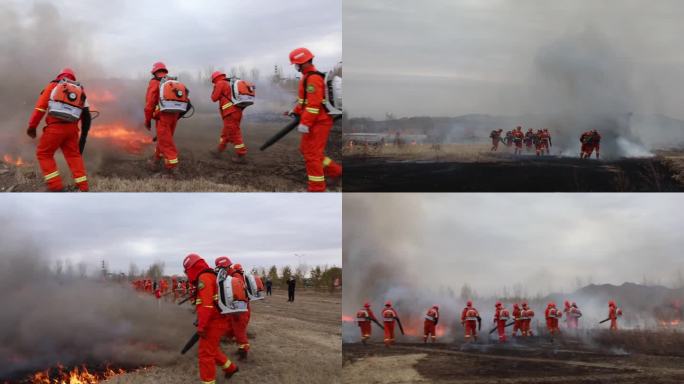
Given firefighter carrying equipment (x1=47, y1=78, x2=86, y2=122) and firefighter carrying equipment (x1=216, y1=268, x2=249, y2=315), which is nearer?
firefighter carrying equipment (x1=216, y1=268, x2=249, y2=315)

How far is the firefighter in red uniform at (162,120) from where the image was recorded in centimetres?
981

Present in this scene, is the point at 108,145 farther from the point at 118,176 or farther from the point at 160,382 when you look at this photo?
the point at 160,382

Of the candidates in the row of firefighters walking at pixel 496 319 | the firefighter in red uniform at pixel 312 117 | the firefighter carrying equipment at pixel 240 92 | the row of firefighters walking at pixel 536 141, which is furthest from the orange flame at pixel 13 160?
the row of firefighters walking at pixel 536 141

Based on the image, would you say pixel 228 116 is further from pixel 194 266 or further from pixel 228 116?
pixel 194 266

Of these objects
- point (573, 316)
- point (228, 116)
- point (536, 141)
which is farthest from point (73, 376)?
point (536, 141)

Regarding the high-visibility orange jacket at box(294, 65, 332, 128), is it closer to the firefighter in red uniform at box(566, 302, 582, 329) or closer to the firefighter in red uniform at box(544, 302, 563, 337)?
the firefighter in red uniform at box(544, 302, 563, 337)

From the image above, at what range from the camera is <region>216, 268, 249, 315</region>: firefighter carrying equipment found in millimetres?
8789

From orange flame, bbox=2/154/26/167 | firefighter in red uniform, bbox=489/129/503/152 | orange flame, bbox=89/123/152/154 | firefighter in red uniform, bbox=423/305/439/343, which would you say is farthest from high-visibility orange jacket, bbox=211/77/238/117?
firefighter in red uniform, bbox=423/305/439/343

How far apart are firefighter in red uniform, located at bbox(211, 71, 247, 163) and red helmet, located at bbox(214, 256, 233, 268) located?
5.64ft

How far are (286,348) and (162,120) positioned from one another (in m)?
4.22

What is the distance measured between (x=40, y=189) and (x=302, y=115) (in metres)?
4.26

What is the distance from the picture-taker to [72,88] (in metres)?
9.15

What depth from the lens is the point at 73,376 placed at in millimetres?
9258

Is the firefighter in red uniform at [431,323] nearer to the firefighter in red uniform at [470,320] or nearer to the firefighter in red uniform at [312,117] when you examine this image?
the firefighter in red uniform at [470,320]
